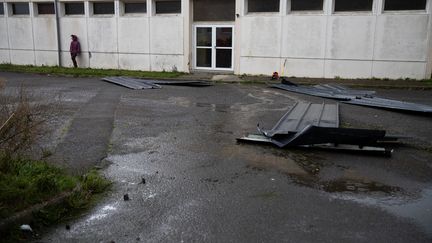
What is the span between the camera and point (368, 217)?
16.0ft

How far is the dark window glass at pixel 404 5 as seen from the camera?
17.5 meters

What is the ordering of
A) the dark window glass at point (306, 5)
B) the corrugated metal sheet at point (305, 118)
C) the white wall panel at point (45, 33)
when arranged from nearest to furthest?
the corrugated metal sheet at point (305, 118) < the dark window glass at point (306, 5) < the white wall panel at point (45, 33)

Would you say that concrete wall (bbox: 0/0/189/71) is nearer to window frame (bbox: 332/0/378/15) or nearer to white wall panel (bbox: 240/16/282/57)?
white wall panel (bbox: 240/16/282/57)

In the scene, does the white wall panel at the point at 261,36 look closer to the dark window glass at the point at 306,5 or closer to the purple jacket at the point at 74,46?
the dark window glass at the point at 306,5

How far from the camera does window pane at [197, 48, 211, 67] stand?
2150 cm

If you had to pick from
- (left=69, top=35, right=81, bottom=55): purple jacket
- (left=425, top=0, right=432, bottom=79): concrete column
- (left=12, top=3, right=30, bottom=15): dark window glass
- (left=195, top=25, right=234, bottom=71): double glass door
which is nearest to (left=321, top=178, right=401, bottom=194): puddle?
(left=425, top=0, right=432, bottom=79): concrete column

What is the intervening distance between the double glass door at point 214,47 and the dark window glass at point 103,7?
499 cm

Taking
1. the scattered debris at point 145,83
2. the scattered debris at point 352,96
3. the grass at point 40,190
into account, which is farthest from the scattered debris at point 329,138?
the scattered debris at point 145,83

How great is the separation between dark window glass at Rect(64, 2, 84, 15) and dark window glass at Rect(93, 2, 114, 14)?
0.78 metres

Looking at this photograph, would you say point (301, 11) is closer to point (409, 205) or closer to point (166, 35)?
point (166, 35)

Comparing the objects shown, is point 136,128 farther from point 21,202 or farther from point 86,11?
point 86,11

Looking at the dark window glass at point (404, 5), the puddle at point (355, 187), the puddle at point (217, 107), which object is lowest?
the puddle at point (355, 187)

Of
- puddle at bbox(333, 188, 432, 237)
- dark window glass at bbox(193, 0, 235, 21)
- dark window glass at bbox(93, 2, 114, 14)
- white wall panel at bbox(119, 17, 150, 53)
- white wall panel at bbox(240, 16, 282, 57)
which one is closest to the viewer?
puddle at bbox(333, 188, 432, 237)

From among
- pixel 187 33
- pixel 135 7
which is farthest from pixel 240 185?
pixel 135 7
